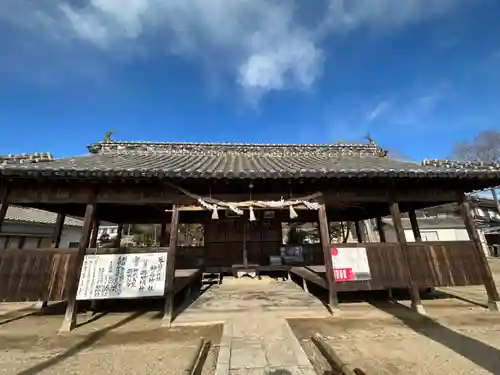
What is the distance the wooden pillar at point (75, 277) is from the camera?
6312 mm

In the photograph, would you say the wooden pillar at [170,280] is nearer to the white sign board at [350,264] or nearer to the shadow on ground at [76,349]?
the shadow on ground at [76,349]

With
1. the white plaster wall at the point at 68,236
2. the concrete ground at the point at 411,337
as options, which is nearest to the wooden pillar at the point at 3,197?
the concrete ground at the point at 411,337

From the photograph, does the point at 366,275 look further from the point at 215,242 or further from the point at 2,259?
the point at 2,259

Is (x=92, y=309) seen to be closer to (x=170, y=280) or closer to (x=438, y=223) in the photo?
(x=170, y=280)

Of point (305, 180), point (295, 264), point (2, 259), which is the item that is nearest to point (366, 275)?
point (305, 180)

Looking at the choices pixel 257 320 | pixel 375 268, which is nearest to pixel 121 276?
pixel 257 320

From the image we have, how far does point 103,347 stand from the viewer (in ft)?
17.1

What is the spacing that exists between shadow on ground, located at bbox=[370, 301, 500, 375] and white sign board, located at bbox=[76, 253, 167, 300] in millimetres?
6636

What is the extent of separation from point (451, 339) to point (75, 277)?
30.3 feet

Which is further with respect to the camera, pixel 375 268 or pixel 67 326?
pixel 375 268

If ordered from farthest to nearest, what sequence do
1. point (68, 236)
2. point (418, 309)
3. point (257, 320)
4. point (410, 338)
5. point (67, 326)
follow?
point (68, 236) → point (418, 309) → point (257, 320) → point (67, 326) → point (410, 338)

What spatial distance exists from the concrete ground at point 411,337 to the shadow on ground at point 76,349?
471 cm

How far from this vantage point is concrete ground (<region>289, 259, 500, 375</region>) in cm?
416

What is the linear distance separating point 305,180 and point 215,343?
484 centimetres
